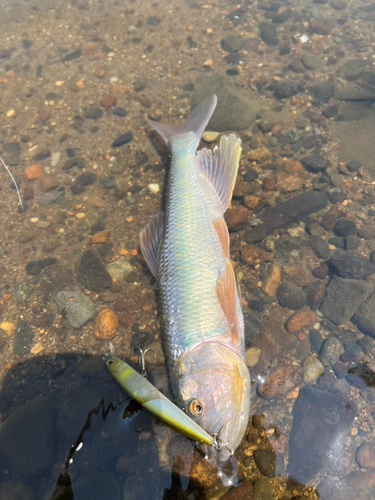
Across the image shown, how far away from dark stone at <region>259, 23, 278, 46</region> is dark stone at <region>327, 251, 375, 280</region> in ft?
14.2

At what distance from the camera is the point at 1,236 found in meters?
4.64

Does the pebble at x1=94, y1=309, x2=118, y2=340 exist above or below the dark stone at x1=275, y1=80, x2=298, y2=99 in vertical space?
below

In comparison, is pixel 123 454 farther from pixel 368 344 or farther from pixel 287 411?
pixel 368 344

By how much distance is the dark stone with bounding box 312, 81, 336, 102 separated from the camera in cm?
527

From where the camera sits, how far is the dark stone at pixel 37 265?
4387 mm

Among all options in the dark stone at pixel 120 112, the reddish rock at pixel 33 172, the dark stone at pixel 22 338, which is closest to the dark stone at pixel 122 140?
the dark stone at pixel 120 112

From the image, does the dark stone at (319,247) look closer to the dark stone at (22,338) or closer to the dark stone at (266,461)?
the dark stone at (266,461)

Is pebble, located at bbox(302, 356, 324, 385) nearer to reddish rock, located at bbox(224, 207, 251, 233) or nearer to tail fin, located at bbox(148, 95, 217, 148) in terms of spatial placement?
reddish rock, located at bbox(224, 207, 251, 233)

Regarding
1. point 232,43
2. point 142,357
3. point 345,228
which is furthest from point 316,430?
point 232,43

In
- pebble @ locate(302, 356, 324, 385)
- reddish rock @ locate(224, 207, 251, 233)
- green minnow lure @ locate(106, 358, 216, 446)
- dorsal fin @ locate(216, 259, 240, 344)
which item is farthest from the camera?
reddish rock @ locate(224, 207, 251, 233)

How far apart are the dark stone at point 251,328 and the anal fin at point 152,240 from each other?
1249mm

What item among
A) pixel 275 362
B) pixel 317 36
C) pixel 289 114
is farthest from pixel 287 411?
pixel 317 36

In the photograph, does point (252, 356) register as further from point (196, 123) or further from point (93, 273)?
point (196, 123)

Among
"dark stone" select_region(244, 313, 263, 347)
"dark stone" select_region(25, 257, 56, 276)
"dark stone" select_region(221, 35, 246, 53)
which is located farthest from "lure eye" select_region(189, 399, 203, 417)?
"dark stone" select_region(221, 35, 246, 53)
